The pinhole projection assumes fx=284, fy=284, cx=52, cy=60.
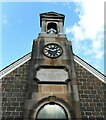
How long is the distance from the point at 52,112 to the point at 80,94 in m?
2.40

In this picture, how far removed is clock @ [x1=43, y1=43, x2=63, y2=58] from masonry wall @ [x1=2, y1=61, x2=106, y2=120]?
56.3 inches

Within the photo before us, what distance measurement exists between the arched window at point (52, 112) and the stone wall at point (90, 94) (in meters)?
1.27

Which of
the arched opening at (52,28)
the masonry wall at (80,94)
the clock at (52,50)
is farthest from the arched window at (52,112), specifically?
the arched opening at (52,28)

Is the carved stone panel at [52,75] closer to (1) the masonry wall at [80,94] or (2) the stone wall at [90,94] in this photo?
(1) the masonry wall at [80,94]

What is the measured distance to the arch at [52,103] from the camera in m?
15.3

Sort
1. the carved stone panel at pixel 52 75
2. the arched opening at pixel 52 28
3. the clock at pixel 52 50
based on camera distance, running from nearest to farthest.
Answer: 1. the carved stone panel at pixel 52 75
2. the clock at pixel 52 50
3. the arched opening at pixel 52 28

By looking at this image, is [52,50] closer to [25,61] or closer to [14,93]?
[25,61]

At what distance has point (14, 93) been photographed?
16.9m

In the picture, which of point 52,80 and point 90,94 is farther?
point 90,94

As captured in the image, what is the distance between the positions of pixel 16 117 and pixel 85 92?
4.45 metres

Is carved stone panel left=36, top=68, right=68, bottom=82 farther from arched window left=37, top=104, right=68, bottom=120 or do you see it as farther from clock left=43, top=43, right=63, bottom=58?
arched window left=37, top=104, right=68, bottom=120

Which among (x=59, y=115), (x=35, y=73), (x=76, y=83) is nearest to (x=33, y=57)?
(x=35, y=73)

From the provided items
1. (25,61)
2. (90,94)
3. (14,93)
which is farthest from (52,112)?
(25,61)

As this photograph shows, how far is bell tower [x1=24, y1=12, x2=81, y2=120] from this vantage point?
15.5 meters
